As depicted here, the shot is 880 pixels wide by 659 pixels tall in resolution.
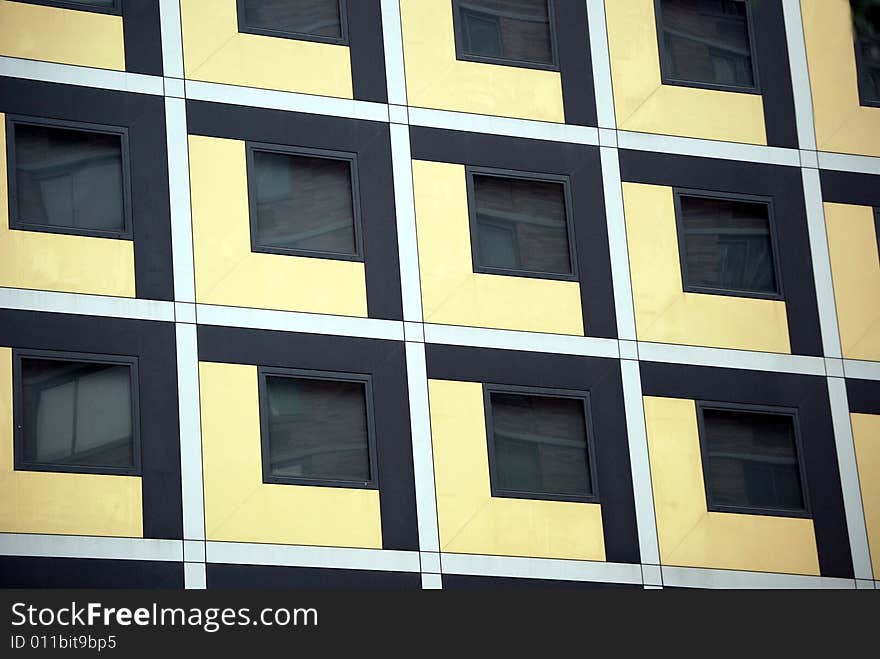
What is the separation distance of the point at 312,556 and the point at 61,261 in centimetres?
599

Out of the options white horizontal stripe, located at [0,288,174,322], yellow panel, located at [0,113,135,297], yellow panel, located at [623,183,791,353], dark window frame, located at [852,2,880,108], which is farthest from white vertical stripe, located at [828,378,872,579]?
yellow panel, located at [0,113,135,297]

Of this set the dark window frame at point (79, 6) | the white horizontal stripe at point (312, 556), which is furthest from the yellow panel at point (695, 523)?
the dark window frame at point (79, 6)

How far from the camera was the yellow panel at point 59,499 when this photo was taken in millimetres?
28500

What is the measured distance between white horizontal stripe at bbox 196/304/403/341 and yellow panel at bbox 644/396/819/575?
4.69 meters

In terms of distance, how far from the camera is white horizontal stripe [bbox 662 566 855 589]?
103 ft

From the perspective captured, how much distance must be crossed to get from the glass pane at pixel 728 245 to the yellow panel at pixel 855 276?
1196mm

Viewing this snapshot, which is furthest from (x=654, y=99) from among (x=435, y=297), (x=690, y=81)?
(x=435, y=297)

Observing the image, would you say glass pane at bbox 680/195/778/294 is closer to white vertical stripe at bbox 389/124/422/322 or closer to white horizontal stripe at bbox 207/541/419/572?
white vertical stripe at bbox 389/124/422/322

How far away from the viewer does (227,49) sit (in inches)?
1254

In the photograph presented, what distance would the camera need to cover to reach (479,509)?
101 ft

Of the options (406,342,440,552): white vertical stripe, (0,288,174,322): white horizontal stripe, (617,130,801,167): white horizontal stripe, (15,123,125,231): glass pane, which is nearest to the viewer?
(0,288,174,322): white horizontal stripe

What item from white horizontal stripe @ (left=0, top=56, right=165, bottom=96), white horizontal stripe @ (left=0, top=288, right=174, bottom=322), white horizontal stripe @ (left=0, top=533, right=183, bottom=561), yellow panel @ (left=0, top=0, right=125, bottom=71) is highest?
yellow panel @ (left=0, top=0, right=125, bottom=71)

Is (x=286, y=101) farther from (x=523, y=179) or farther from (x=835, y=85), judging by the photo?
(x=835, y=85)

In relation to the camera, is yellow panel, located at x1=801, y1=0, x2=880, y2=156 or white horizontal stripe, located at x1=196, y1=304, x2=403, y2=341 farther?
yellow panel, located at x1=801, y1=0, x2=880, y2=156
